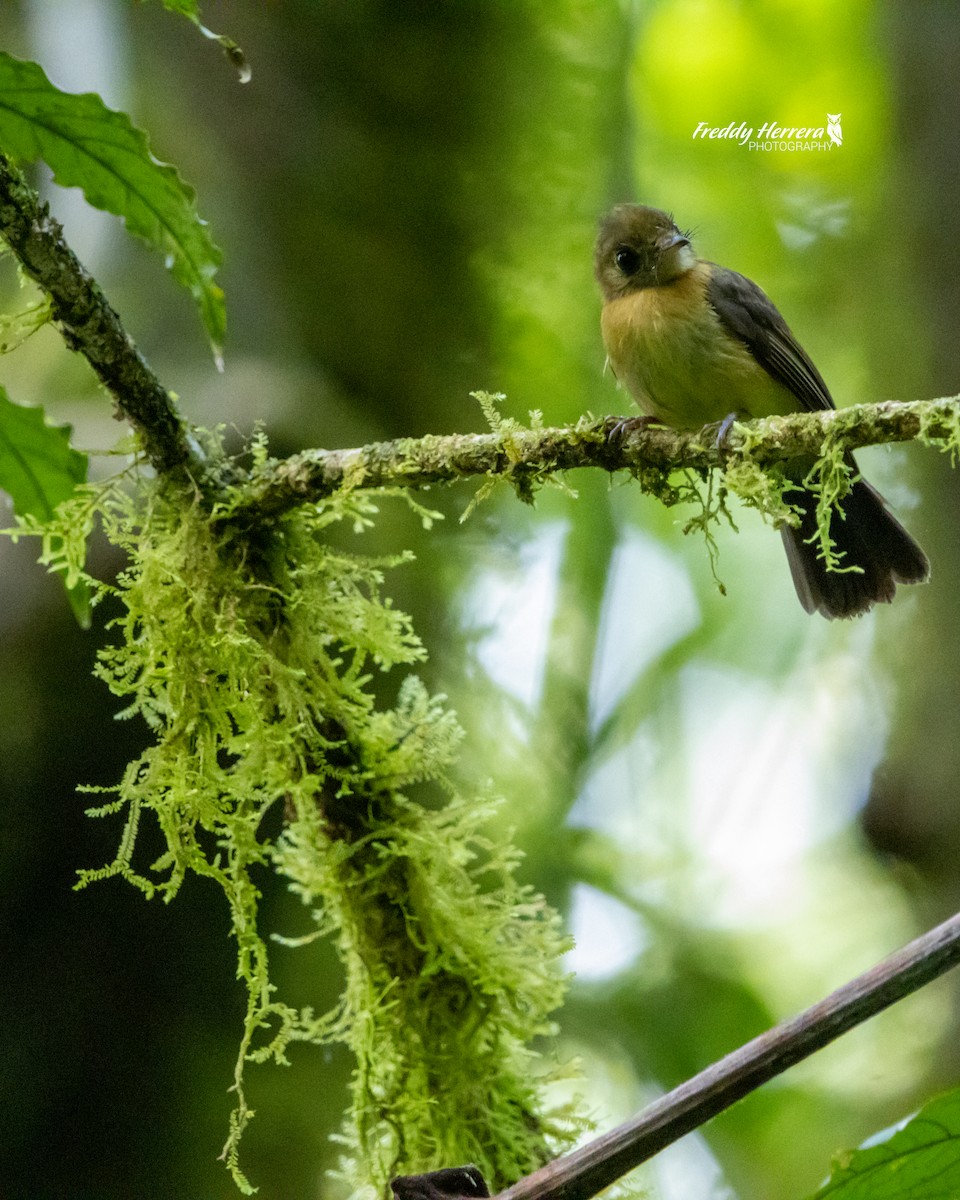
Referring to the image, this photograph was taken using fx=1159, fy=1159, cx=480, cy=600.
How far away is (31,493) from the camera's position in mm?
1542

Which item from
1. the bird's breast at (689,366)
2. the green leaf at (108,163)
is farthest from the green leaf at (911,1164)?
the bird's breast at (689,366)

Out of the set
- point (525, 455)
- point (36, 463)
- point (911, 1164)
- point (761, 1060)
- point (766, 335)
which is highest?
point (766, 335)

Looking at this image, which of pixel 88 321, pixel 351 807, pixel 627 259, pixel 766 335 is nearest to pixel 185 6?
pixel 88 321

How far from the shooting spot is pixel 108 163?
1.49 meters

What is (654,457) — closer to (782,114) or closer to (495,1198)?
(495,1198)

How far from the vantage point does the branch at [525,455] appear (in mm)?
1618

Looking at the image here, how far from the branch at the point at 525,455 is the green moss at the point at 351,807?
62 millimetres

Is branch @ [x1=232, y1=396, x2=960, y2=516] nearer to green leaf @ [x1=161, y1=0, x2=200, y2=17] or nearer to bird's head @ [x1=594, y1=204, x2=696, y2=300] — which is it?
green leaf @ [x1=161, y1=0, x2=200, y2=17]

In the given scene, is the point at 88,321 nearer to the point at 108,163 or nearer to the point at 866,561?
the point at 108,163

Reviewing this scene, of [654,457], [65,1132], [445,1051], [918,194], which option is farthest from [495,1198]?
[918,194]

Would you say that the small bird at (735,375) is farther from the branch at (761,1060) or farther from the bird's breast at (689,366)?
the branch at (761,1060)

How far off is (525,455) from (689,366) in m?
1.20

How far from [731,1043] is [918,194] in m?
2.92

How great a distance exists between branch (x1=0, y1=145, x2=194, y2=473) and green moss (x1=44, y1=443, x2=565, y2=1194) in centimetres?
11
